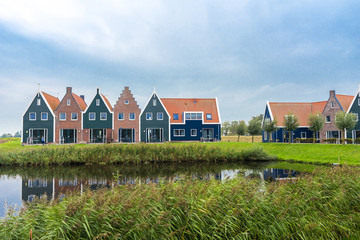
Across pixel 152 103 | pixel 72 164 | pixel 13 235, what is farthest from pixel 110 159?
pixel 152 103

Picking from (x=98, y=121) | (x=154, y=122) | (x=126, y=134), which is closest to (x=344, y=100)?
(x=154, y=122)

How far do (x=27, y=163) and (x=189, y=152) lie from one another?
1336 centimetres

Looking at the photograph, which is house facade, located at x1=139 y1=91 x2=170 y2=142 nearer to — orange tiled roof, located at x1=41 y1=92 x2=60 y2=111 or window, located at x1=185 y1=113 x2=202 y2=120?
window, located at x1=185 y1=113 x2=202 y2=120

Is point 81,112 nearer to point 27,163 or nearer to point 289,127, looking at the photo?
point 27,163

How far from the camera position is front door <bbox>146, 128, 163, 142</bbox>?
34969 millimetres

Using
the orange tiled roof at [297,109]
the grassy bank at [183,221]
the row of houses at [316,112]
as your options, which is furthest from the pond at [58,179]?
the orange tiled roof at [297,109]

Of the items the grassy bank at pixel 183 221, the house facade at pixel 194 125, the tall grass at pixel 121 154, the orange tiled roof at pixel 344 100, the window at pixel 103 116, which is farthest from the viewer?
the house facade at pixel 194 125

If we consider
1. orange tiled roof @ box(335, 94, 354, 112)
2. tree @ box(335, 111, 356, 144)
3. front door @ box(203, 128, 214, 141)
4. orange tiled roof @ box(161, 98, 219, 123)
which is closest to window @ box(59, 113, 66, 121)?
orange tiled roof @ box(161, 98, 219, 123)

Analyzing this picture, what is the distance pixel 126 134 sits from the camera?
34.9 m

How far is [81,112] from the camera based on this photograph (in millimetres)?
34500

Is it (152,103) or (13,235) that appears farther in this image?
(152,103)

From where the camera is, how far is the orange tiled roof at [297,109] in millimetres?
36625

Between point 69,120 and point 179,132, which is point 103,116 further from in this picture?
point 179,132

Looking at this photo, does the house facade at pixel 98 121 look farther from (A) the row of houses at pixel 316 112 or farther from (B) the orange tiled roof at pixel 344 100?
(B) the orange tiled roof at pixel 344 100
